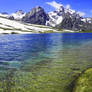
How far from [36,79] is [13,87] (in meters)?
3.04

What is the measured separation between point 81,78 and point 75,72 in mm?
3361

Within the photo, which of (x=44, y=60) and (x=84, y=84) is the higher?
(x=84, y=84)

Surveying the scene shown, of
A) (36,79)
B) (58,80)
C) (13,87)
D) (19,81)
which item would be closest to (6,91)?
(13,87)

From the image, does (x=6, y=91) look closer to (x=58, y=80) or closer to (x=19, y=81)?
(x=19, y=81)

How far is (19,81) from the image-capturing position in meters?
15.0

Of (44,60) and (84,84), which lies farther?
(44,60)

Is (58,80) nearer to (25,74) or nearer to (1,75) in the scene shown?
(25,74)

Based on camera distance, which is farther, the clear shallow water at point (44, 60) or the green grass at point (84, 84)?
the clear shallow water at point (44, 60)

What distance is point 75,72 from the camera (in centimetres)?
1781

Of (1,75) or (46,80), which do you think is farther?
(1,75)

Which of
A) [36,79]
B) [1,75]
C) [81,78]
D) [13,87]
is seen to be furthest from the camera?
[1,75]

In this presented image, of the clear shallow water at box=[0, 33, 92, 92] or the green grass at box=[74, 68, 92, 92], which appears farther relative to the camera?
the clear shallow water at box=[0, 33, 92, 92]

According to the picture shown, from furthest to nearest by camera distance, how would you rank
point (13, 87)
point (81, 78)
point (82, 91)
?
point (81, 78) → point (13, 87) → point (82, 91)

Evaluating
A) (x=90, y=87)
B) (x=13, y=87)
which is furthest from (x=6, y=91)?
(x=90, y=87)
